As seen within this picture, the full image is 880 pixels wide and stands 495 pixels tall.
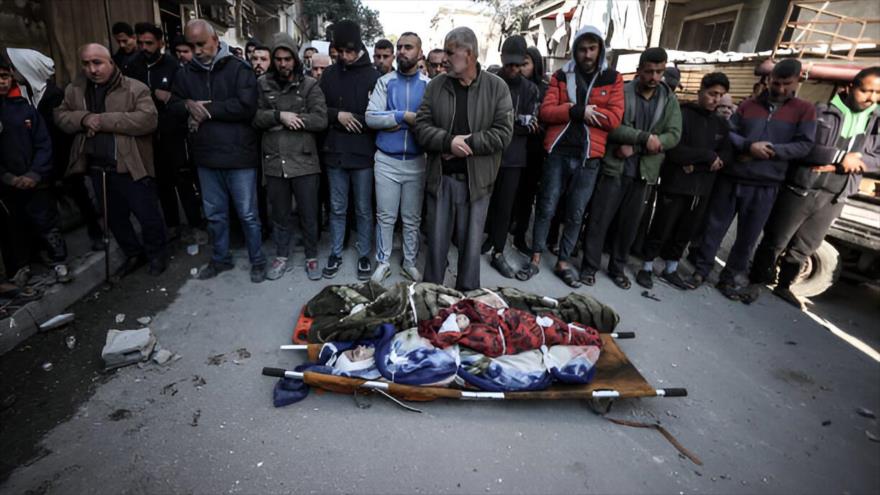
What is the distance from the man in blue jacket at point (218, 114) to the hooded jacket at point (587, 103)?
2862 mm

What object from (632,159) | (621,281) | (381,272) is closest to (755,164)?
(632,159)

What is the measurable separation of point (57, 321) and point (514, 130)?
4392 mm

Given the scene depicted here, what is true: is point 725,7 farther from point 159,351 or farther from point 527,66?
point 159,351

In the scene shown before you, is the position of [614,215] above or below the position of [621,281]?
above

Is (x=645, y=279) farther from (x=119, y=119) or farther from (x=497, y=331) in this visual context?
(x=119, y=119)

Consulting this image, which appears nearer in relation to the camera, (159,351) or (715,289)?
(159,351)

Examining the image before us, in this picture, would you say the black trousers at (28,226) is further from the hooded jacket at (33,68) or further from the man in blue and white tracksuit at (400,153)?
the man in blue and white tracksuit at (400,153)

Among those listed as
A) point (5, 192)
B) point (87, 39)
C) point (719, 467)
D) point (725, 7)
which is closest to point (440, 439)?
point (719, 467)

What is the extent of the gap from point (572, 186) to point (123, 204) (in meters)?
4.48

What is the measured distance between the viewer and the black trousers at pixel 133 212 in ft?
13.4

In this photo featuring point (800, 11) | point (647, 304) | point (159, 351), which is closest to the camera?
point (159, 351)

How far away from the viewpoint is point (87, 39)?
596cm

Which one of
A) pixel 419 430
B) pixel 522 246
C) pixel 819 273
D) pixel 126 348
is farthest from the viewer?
pixel 522 246

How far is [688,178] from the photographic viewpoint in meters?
4.60
